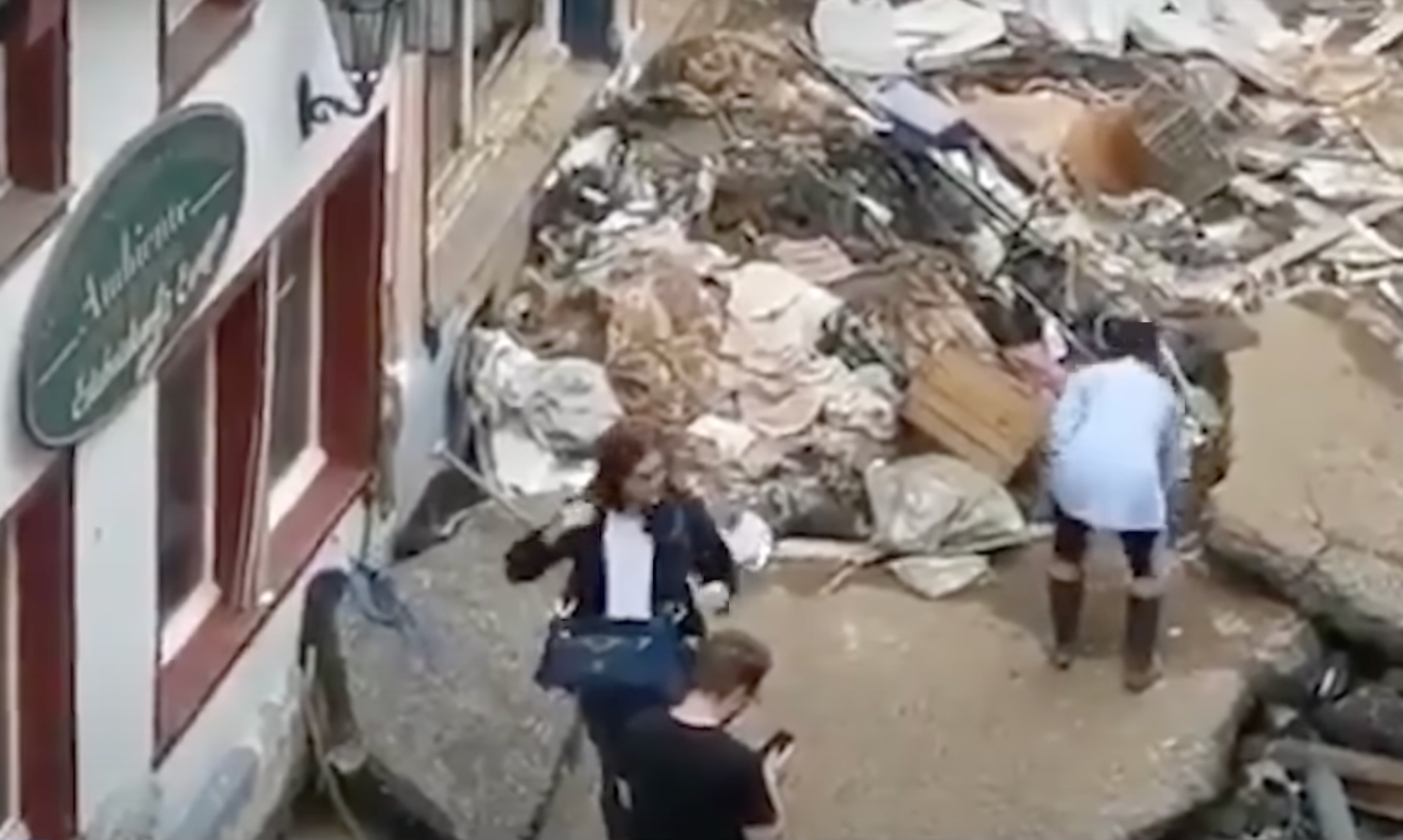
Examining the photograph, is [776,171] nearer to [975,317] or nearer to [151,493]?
[975,317]

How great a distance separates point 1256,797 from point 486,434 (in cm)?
356

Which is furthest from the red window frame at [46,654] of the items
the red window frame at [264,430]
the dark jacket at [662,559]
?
the dark jacket at [662,559]

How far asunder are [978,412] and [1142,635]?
2028mm

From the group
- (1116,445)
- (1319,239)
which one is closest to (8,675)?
(1116,445)

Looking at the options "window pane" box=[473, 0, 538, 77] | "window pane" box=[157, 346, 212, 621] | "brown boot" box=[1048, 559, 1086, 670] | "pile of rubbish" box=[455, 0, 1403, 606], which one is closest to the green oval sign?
"window pane" box=[157, 346, 212, 621]

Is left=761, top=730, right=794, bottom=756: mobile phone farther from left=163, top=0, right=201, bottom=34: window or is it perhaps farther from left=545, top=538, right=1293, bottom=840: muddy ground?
left=163, top=0, right=201, bottom=34: window

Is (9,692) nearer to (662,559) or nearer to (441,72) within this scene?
(662,559)

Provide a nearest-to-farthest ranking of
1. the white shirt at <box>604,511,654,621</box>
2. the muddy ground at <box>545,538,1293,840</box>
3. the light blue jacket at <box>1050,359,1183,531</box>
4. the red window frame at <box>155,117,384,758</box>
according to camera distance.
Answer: the white shirt at <box>604,511,654,621</box>, the red window frame at <box>155,117,384,758</box>, the muddy ground at <box>545,538,1293,840</box>, the light blue jacket at <box>1050,359,1183,531</box>

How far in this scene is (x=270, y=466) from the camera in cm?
1270

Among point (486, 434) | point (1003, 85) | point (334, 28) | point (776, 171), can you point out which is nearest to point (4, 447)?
point (334, 28)

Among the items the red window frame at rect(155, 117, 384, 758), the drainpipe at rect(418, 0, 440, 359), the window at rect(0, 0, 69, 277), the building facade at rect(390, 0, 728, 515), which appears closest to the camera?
the window at rect(0, 0, 69, 277)

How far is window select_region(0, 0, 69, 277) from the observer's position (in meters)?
9.80

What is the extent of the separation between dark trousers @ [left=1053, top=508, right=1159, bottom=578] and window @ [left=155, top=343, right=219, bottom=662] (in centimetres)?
311

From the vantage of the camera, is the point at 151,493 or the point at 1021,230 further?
the point at 1021,230
